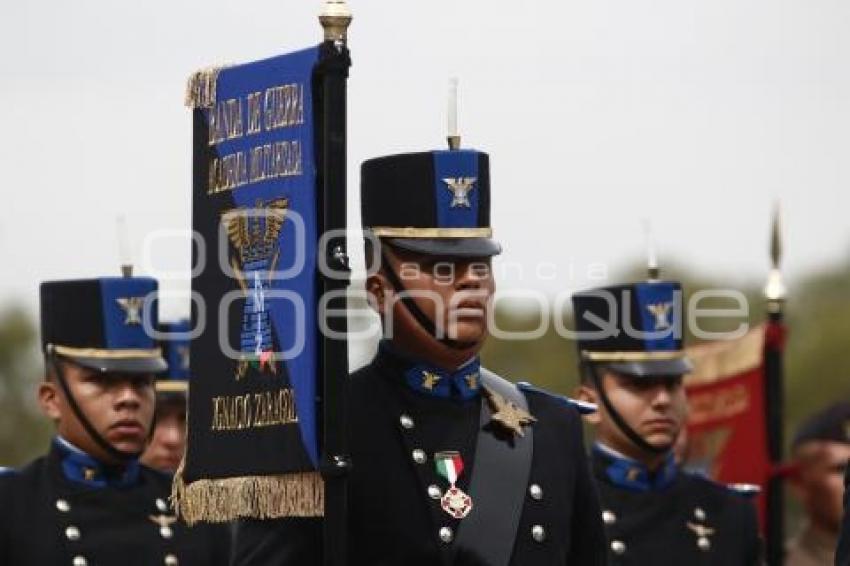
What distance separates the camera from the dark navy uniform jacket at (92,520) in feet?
47.6

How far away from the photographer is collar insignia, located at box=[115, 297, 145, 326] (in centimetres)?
1512

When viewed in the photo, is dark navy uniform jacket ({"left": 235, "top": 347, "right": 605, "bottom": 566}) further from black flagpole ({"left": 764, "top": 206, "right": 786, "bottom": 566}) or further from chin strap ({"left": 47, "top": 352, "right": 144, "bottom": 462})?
black flagpole ({"left": 764, "top": 206, "right": 786, "bottom": 566})

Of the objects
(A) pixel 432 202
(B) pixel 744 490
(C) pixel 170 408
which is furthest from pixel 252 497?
(C) pixel 170 408

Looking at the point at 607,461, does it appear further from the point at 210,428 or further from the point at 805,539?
the point at 805,539

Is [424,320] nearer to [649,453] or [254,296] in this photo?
[254,296]

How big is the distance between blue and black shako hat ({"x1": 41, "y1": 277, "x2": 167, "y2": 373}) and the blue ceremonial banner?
150 inches

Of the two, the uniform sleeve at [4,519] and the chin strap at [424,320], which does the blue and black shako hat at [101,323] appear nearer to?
the uniform sleeve at [4,519]

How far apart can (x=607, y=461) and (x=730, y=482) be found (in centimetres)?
305

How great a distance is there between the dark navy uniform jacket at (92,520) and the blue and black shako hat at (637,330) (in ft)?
7.08

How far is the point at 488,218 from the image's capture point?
444 inches

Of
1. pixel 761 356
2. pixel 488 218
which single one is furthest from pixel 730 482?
pixel 488 218

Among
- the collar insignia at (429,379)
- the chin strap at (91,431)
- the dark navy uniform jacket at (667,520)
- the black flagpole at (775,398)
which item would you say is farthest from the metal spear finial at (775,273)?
the collar insignia at (429,379)

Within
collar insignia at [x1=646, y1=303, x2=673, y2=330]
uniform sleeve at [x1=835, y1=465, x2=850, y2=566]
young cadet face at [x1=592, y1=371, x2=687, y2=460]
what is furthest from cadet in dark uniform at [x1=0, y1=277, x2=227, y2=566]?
uniform sleeve at [x1=835, y1=465, x2=850, y2=566]

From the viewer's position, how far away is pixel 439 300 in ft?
36.1
